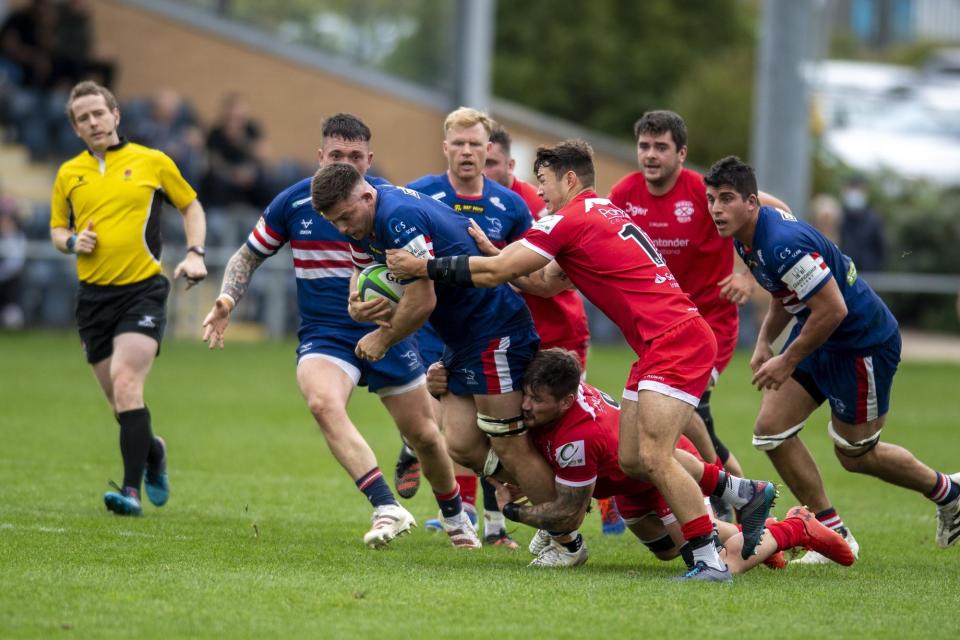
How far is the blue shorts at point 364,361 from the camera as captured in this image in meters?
8.62

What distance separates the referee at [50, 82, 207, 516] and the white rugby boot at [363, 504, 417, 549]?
78.1 inches

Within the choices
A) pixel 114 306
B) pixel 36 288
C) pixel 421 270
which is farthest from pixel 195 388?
pixel 421 270

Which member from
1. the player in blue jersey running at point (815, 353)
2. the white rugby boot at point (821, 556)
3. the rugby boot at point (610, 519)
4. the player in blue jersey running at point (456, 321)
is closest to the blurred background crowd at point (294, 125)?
the rugby boot at point (610, 519)

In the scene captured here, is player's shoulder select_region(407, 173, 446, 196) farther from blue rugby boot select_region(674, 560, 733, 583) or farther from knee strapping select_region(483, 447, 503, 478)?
blue rugby boot select_region(674, 560, 733, 583)

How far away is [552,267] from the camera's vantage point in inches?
331

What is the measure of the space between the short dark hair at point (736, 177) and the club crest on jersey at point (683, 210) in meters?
1.53

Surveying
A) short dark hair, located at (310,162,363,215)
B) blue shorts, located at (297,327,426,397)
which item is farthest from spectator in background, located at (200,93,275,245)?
short dark hair, located at (310,162,363,215)

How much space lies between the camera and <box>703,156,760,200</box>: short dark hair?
313 inches

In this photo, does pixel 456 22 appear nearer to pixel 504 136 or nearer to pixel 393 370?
pixel 504 136

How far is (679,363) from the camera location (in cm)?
739

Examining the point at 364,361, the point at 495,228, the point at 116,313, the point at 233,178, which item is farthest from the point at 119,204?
the point at 233,178

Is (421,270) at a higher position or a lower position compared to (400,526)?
higher

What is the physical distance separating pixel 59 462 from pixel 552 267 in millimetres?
5191

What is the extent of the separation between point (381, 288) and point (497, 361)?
0.79 metres
